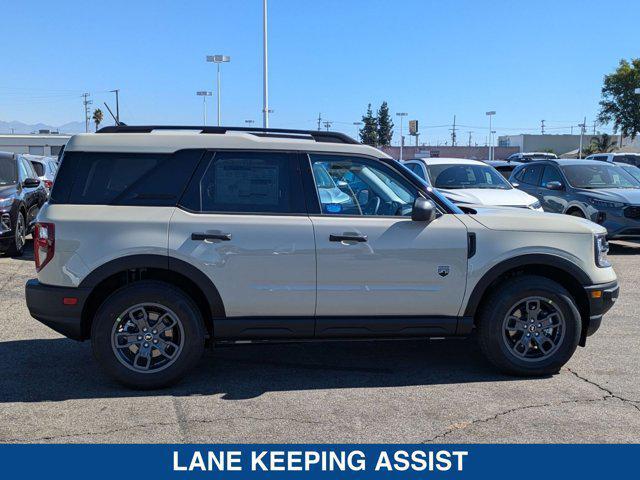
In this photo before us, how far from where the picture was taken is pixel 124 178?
4852 millimetres

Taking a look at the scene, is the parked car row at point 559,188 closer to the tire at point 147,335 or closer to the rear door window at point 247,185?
the rear door window at point 247,185

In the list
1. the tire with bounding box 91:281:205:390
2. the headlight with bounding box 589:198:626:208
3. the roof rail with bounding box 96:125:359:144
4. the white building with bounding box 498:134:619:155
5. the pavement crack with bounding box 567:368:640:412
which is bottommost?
the pavement crack with bounding box 567:368:640:412

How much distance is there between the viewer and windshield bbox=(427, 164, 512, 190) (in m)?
11.5

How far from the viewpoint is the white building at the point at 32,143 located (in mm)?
65000

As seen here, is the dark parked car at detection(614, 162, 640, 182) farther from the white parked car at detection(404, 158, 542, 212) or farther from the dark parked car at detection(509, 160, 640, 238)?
the white parked car at detection(404, 158, 542, 212)

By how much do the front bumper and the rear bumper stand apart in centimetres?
393

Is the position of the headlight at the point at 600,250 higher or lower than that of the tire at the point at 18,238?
higher

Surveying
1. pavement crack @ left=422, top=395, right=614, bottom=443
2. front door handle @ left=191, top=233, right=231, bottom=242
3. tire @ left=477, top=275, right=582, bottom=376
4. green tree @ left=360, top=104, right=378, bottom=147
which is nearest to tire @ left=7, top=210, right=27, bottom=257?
front door handle @ left=191, top=233, right=231, bottom=242

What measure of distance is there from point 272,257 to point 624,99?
5548 cm

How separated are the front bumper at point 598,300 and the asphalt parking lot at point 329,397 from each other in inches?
17.7

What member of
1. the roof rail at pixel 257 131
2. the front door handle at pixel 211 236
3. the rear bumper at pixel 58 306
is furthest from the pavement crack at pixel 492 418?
the rear bumper at pixel 58 306

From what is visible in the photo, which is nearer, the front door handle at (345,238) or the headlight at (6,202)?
the front door handle at (345,238)

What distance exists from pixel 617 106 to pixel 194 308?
184 feet

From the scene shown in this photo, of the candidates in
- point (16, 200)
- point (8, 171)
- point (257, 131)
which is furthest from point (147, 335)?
point (8, 171)
